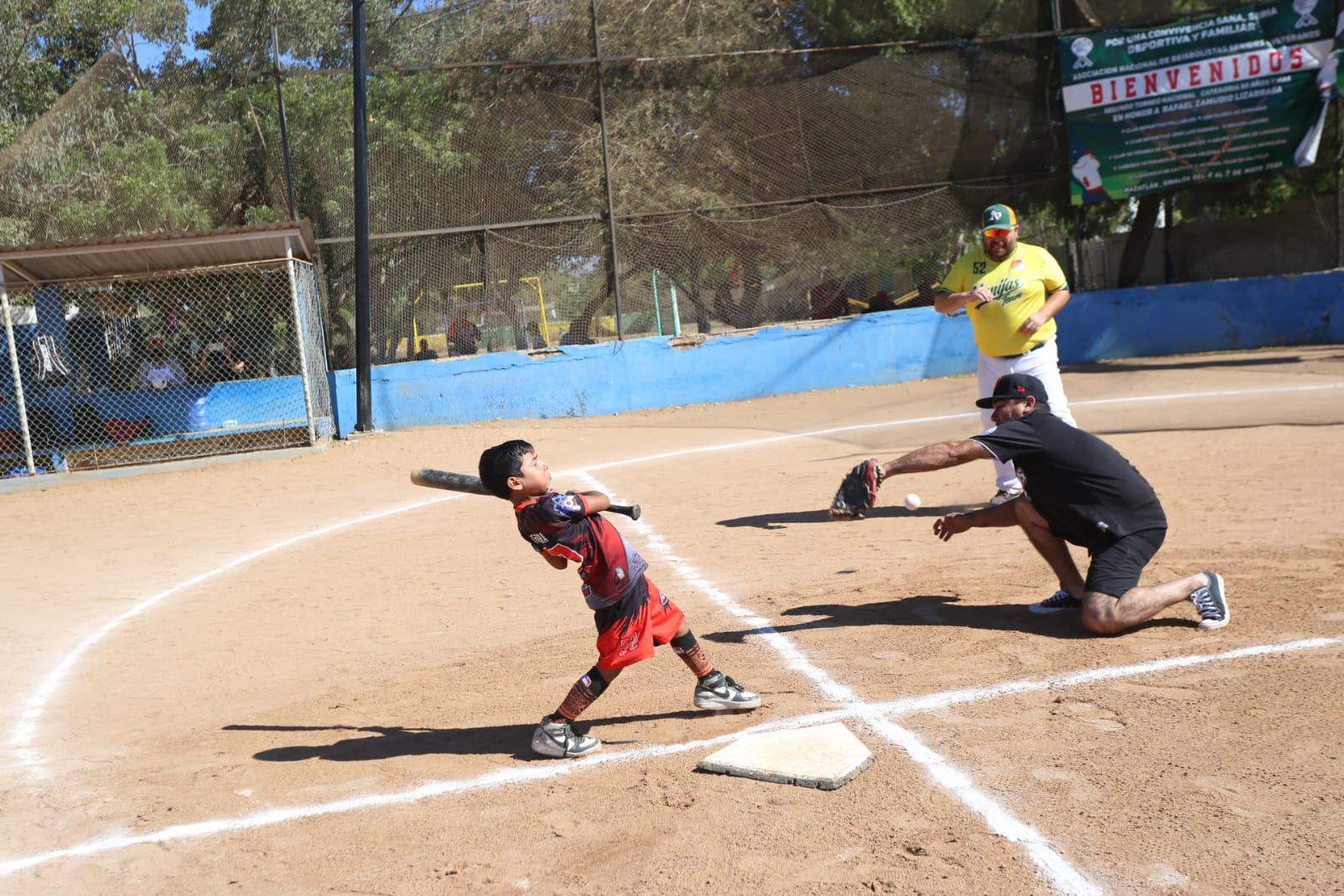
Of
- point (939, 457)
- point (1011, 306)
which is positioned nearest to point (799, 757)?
point (939, 457)

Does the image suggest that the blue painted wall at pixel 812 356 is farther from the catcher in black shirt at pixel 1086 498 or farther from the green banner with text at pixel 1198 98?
the catcher in black shirt at pixel 1086 498

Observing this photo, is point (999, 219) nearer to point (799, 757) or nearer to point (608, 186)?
point (799, 757)

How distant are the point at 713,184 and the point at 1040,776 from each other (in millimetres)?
15053

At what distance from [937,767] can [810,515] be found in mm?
4708

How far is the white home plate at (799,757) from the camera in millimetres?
3787

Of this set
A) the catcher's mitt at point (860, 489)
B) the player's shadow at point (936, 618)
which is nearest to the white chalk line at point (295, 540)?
the player's shadow at point (936, 618)

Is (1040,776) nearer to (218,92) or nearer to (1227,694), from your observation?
(1227,694)

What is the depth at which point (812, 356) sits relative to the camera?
58.8 feet

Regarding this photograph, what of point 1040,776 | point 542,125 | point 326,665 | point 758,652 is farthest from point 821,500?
point 542,125

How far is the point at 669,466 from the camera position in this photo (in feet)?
37.7

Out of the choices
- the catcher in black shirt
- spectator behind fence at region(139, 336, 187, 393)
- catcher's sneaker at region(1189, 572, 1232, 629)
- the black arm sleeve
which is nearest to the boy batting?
the catcher in black shirt

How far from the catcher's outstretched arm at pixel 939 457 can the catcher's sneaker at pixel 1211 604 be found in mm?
1138

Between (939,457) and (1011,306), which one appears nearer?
(939,457)

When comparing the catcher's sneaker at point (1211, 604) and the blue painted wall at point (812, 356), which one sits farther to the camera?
the blue painted wall at point (812, 356)
